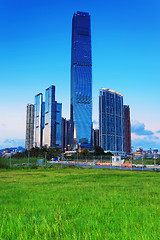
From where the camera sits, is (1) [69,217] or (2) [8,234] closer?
(2) [8,234]

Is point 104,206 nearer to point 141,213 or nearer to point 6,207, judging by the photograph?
point 141,213

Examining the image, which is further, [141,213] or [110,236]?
[141,213]

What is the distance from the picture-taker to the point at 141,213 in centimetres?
426

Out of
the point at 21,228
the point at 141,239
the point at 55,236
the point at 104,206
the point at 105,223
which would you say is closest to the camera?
the point at 141,239

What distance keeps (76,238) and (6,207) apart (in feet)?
9.40

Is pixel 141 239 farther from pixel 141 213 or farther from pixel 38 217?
pixel 38 217

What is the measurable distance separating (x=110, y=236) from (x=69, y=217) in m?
1.35

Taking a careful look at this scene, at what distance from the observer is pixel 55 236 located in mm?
→ 3006

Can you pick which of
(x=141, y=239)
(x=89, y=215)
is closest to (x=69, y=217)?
(x=89, y=215)

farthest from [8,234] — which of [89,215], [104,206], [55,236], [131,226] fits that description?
[104,206]

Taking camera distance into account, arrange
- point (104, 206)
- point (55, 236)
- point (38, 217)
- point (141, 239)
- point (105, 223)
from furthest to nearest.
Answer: point (104, 206) → point (38, 217) → point (105, 223) → point (55, 236) → point (141, 239)

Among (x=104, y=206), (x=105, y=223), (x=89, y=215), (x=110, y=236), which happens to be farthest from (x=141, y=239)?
(x=104, y=206)

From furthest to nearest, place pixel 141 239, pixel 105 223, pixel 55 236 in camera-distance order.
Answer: pixel 105 223, pixel 55 236, pixel 141 239

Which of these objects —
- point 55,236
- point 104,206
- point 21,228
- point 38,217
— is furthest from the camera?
point 104,206
